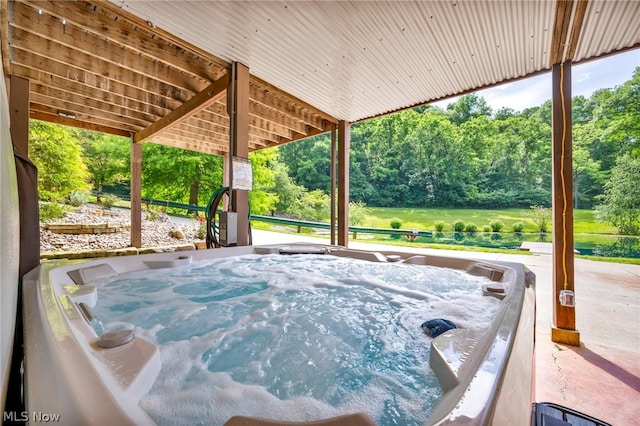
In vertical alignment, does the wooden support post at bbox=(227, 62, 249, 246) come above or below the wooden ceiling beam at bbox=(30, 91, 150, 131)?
below

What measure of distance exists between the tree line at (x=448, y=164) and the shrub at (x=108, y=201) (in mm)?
655

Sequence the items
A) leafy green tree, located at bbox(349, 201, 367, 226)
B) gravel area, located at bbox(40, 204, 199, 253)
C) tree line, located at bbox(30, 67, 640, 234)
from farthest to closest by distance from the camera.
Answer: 1. leafy green tree, located at bbox(349, 201, 367, 226)
2. tree line, located at bbox(30, 67, 640, 234)
3. gravel area, located at bbox(40, 204, 199, 253)

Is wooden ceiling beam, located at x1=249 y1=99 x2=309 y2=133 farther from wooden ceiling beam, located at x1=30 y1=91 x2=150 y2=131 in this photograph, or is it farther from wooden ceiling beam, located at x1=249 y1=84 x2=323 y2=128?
wooden ceiling beam, located at x1=30 y1=91 x2=150 y2=131

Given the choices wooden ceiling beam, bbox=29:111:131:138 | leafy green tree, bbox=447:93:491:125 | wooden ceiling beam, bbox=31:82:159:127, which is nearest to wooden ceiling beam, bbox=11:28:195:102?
wooden ceiling beam, bbox=31:82:159:127

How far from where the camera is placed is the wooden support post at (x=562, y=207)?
7.30 ft

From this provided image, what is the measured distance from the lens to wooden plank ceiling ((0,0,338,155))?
2150 mm

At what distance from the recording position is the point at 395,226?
40.3 feet

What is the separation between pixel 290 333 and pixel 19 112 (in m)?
3.46

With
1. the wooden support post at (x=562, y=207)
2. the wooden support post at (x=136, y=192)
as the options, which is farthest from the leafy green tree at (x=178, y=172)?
the wooden support post at (x=562, y=207)

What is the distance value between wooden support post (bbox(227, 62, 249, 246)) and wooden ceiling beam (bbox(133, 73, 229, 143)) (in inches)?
5.9

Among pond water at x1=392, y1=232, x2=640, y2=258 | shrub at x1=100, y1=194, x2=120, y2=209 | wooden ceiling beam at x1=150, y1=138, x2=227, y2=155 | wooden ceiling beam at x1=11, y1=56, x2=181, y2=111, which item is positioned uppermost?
wooden ceiling beam at x1=11, y1=56, x2=181, y2=111

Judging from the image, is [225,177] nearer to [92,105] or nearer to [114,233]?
[92,105]

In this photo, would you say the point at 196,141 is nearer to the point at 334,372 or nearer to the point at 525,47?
the point at 525,47

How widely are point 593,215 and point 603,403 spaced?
13.4m
